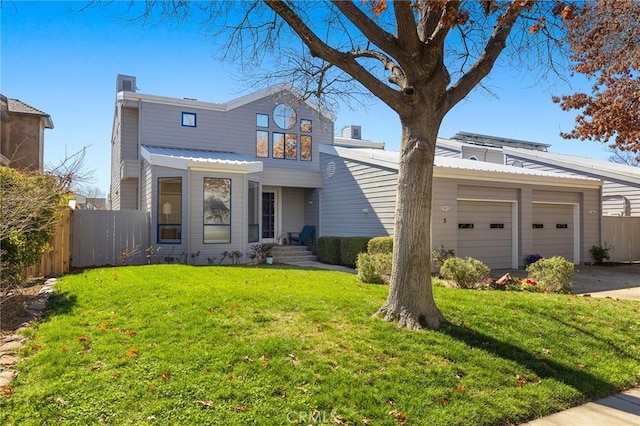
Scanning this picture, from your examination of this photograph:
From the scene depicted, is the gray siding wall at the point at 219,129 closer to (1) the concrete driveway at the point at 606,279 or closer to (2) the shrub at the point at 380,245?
(2) the shrub at the point at 380,245

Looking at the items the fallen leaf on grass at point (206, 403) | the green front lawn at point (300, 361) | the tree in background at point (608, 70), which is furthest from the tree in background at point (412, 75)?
the tree in background at point (608, 70)

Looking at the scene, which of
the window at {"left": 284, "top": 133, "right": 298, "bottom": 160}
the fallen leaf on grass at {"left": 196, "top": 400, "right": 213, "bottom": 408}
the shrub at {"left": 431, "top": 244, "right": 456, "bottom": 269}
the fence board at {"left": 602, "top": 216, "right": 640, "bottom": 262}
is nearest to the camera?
the fallen leaf on grass at {"left": 196, "top": 400, "right": 213, "bottom": 408}

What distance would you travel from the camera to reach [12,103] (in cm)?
1642

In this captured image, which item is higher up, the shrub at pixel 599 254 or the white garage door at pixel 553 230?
the white garage door at pixel 553 230

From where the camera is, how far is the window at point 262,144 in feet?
55.8

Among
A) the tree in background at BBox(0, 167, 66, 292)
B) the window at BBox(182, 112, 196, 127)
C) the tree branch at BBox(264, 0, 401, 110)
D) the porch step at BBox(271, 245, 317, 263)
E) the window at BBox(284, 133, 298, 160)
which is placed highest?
the window at BBox(182, 112, 196, 127)

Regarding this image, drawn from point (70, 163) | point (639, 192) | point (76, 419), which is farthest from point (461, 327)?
point (639, 192)

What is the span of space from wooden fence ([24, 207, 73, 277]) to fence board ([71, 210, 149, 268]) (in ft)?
1.37

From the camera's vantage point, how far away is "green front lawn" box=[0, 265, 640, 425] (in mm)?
3457

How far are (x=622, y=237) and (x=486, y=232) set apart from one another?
7.31 meters

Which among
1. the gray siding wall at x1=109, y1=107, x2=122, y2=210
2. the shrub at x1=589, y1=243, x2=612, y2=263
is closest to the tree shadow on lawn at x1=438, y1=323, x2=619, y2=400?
the shrub at x1=589, y1=243, x2=612, y2=263

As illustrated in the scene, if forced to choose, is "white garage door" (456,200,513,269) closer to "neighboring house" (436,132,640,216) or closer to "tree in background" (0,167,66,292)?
"neighboring house" (436,132,640,216)

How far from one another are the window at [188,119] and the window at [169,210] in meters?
3.94

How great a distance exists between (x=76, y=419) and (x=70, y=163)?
6.24 metres
